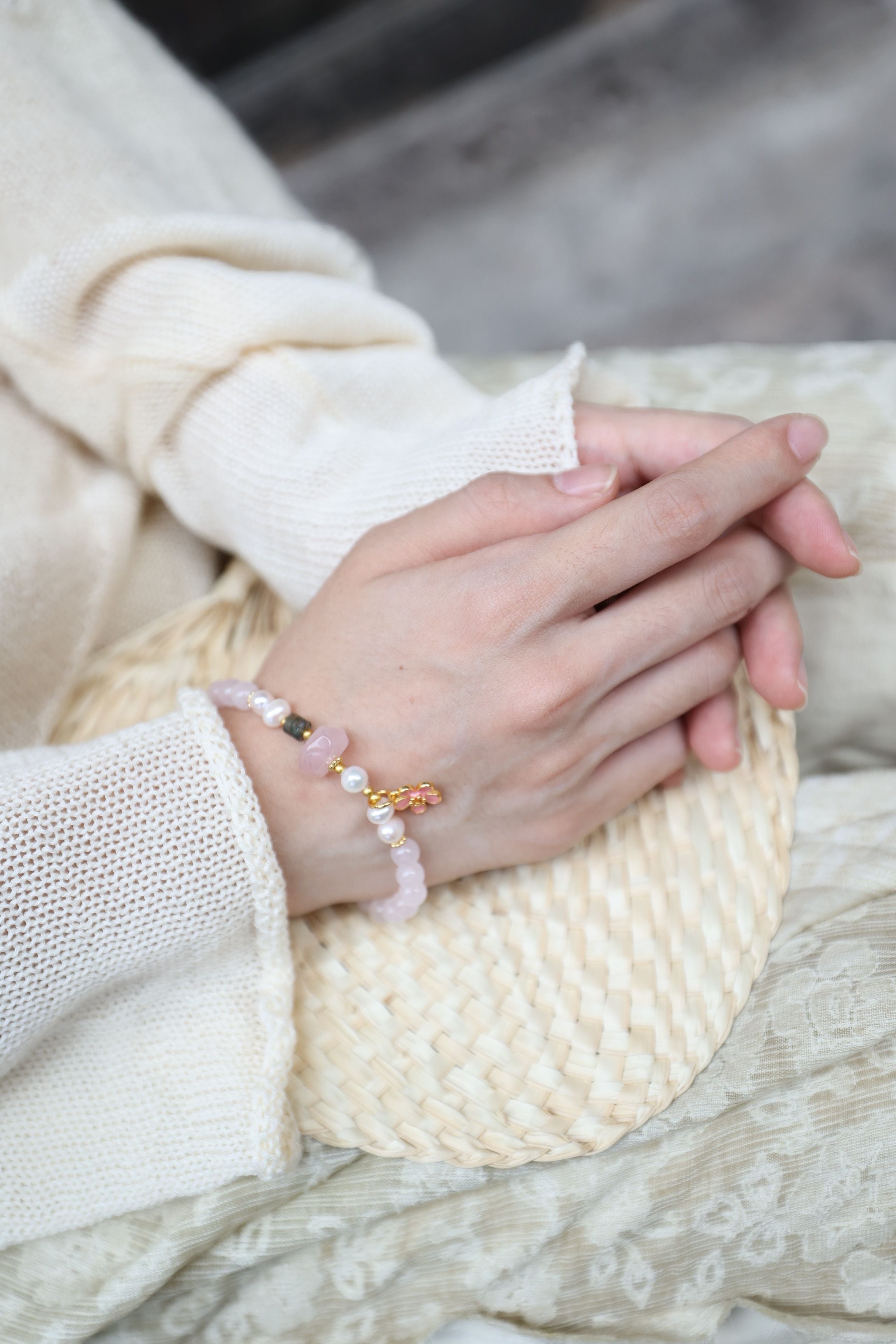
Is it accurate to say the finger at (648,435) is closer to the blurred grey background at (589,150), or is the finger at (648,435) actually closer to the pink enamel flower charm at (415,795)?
the pink enamel flower charm at (415,795)

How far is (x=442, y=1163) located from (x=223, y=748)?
29 cm

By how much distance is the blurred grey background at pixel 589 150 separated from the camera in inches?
73.0

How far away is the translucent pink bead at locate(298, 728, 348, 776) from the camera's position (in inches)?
26.2

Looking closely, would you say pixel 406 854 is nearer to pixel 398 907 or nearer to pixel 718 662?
pixel 398 907

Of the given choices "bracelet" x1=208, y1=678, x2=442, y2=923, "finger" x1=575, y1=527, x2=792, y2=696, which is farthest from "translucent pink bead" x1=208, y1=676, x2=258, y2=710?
"finger" x1=575, y1=527, x2=792, y2=696

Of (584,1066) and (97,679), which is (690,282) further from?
(584,1066)

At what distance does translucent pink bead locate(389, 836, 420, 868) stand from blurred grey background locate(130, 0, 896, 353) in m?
1.42

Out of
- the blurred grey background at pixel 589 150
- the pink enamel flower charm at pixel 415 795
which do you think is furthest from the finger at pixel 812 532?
the blurred grey background at pixel 589 150

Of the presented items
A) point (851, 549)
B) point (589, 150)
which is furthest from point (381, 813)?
point (589, 150)

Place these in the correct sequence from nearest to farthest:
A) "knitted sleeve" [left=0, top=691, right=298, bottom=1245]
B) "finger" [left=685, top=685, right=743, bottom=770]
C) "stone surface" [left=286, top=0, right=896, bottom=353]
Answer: "knitted sleeve" [left=0, top=691, right=298, bottom=1245] → "finger" [left=685, top=685, right=743, bottom=770] → "stone surface" [left=286, top=0, right=896, bottom=353]

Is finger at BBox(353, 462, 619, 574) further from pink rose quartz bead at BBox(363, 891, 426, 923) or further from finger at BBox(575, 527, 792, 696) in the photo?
pink rose quartz bead at BBox(363, 891, 426, 923)

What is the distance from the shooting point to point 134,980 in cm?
65

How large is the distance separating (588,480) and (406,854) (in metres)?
0.27

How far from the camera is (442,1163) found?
2.06 ft
